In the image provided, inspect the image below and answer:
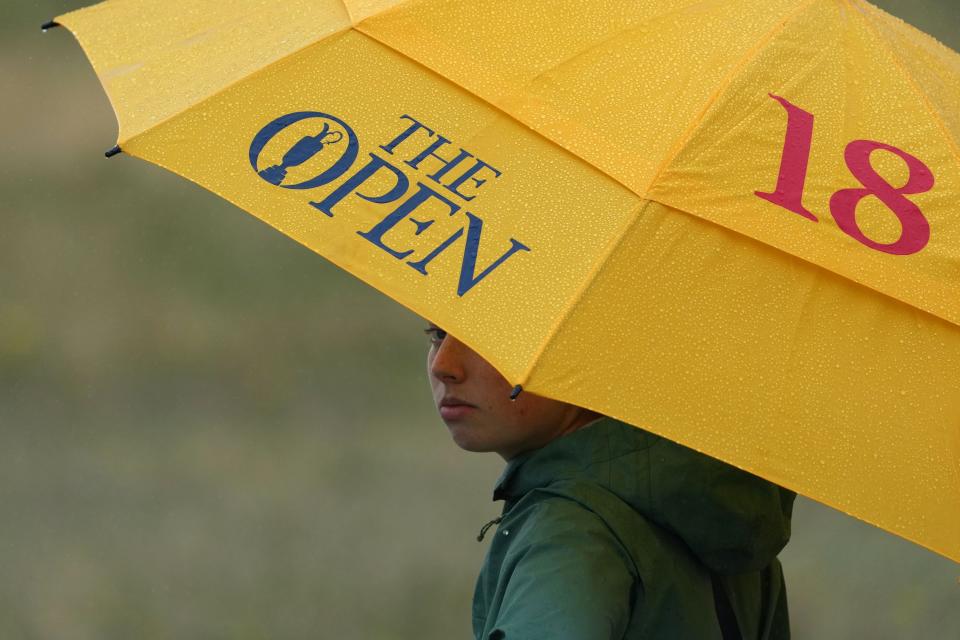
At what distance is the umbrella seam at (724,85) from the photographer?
1828mm

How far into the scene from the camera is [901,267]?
1.88 metres

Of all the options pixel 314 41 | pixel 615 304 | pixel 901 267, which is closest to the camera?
pixel 615 304

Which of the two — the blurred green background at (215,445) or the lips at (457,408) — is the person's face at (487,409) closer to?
the lips at (457,408)

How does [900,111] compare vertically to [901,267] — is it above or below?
above

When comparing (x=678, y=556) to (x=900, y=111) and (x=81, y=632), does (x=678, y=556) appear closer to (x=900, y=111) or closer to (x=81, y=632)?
(x=900, y=111)

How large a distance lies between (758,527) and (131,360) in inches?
114

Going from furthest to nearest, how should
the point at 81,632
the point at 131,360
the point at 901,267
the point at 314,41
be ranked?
the point at 131,360
the point at 81,632
the point at 314,41
the point at 901,267

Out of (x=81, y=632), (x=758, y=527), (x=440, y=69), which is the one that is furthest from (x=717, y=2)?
(x=81, y=632)

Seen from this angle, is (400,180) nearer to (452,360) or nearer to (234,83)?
(234,83)

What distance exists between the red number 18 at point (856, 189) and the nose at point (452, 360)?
1.60ft

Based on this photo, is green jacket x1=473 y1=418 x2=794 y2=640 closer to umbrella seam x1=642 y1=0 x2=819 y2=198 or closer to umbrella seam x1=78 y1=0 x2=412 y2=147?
umbrella seam x1=642 y1=0 x2=819 y2=198

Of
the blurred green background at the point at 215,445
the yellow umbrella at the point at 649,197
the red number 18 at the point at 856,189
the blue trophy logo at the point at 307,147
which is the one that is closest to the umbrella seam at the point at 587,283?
the yellow umbrella at the point at 649,197

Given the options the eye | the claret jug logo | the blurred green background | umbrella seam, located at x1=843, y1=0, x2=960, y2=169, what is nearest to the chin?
the eye

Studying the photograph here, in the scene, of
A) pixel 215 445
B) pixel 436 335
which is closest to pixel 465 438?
pixel 436 335
